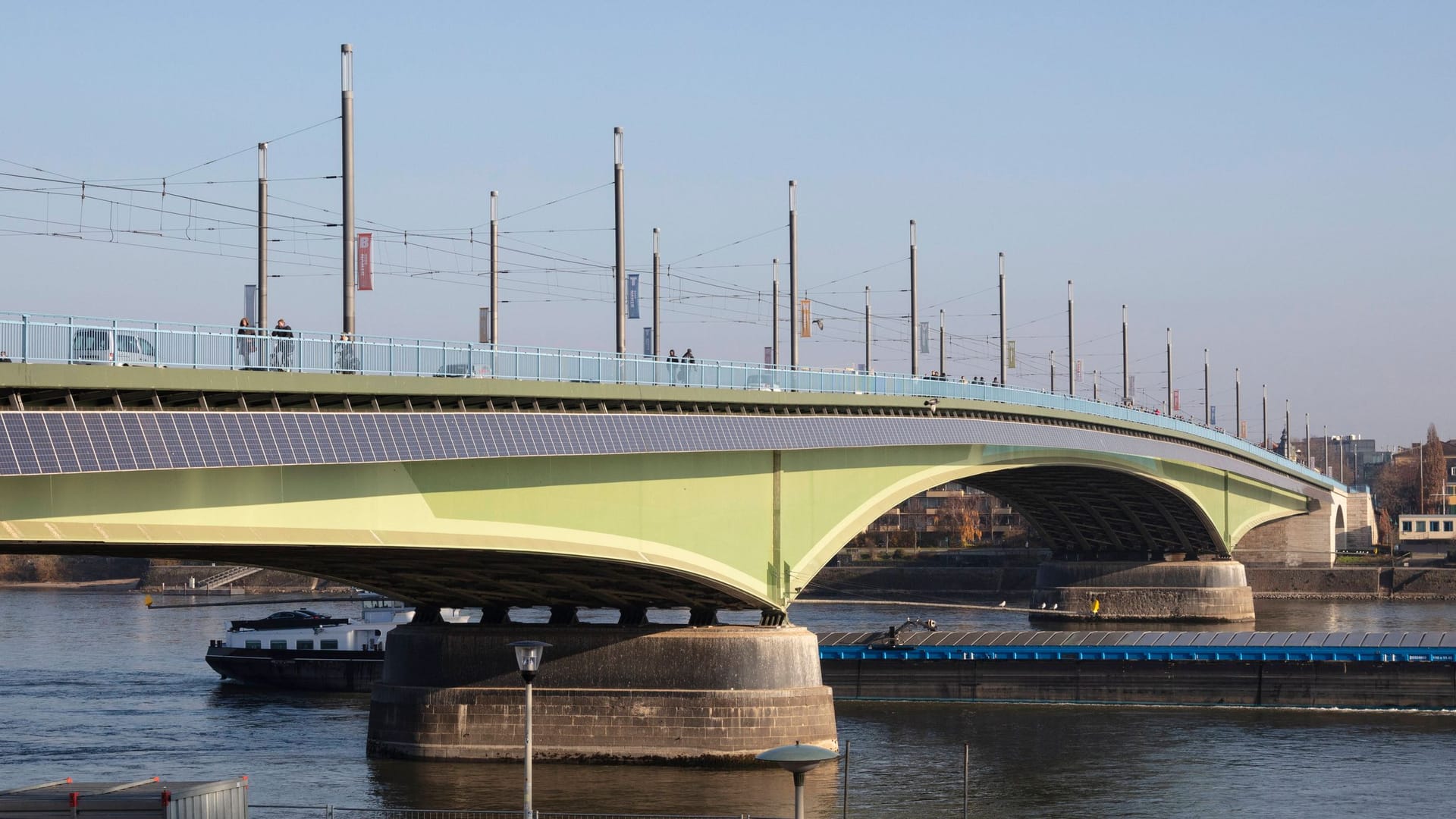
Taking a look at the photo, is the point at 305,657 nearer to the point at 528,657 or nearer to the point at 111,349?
the point at 528,657

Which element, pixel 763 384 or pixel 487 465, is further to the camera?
pixel 763 384

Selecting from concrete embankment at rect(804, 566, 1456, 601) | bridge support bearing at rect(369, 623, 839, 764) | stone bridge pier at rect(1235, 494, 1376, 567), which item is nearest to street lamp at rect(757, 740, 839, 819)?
bridge support bearing at rect(369, 623, 839, 764)

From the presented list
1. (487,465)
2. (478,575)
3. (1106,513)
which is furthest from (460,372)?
(1106,513)

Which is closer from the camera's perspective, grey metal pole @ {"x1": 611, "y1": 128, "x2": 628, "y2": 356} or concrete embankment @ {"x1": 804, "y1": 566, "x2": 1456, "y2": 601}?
grey metal pole @ {"x1": 611, "y1": 128, "x2": 628, "y2": 356}

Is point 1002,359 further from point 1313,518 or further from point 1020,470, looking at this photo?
point 1313,518

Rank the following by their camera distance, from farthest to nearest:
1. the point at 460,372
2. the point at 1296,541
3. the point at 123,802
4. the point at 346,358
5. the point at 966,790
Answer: the point at 1296,541 < the point at 966,790 < the point at 460,372 < the point at 346,358 < the point at 123,802

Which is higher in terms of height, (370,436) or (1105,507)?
(370,436)

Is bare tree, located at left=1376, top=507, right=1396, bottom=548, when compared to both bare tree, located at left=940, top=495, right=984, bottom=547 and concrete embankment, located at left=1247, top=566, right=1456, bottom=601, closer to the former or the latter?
bare tree, located at left=940, top=495, right=984, bottom=547

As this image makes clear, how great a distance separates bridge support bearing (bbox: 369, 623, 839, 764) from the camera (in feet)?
147

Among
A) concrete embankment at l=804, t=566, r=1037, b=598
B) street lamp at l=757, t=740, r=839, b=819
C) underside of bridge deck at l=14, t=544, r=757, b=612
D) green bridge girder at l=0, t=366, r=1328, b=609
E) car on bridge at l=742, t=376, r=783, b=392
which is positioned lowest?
concrete embankment at l=804, t=566, r=1037, b=598

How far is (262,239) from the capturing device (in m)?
36.3

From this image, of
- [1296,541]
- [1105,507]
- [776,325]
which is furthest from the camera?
[1296,541]

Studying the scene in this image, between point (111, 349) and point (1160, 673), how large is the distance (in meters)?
44.0

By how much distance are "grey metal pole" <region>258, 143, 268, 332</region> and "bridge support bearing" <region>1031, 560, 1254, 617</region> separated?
227ft
